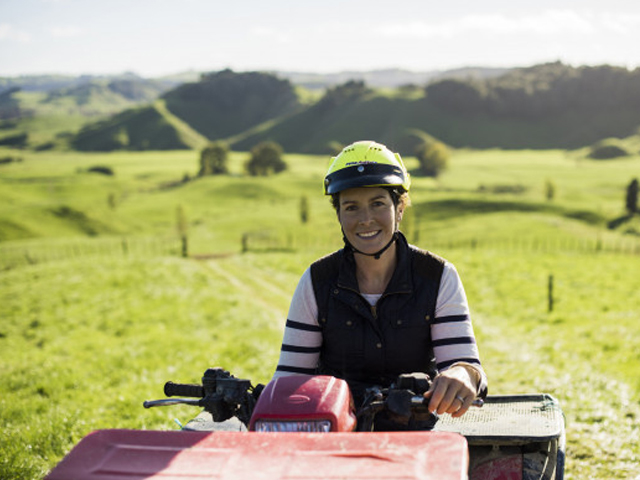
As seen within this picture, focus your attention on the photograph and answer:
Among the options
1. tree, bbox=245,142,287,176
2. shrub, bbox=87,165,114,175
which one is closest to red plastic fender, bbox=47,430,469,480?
tree, bbox=245,142,287,176

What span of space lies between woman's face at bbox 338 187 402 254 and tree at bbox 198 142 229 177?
140m

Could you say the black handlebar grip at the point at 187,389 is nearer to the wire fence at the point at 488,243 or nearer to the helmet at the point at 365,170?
the helmet at the point at 365,170

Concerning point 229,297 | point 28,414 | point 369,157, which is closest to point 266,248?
point 229,297

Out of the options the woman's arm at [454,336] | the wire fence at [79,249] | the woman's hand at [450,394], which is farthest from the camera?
the wire fence at [79,249]

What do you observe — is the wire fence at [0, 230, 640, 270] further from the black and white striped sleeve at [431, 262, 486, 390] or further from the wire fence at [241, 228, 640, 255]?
the black and white striped sleeve at [431, 262, 486, 390]

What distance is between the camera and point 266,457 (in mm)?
2744

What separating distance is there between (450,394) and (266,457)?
4.80 feet

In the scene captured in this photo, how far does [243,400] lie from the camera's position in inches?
157

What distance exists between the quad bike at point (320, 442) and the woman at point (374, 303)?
564mm

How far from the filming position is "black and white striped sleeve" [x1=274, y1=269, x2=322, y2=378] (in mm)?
5066

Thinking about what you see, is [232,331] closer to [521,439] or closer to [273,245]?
[521,439]

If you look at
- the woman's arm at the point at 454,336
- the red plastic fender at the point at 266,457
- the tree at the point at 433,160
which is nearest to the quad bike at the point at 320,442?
the red plastic fender at the point at 266,457

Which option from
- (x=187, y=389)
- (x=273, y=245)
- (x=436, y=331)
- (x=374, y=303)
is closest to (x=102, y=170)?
(x=273, y=245)

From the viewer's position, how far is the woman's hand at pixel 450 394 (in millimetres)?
3721
